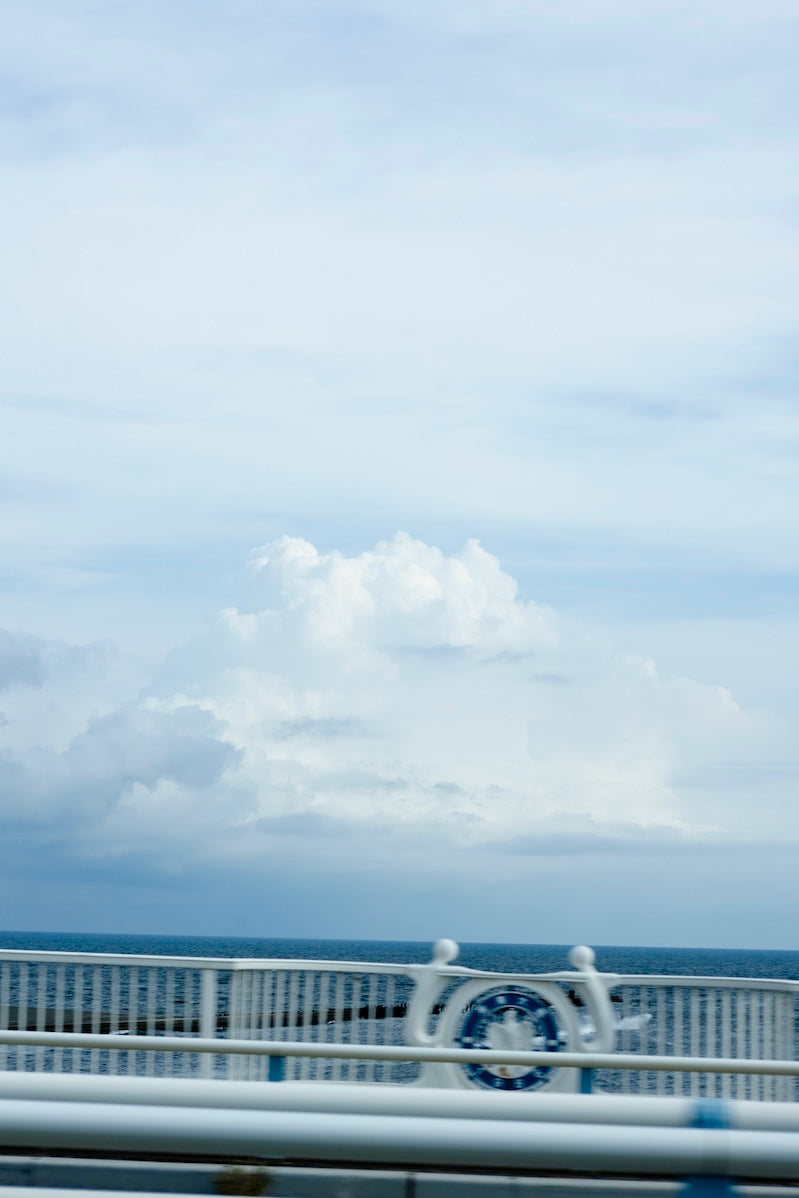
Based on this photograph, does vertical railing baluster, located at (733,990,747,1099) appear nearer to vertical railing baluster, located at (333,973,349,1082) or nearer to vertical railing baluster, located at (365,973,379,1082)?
vertical railing baluster, located at (365,973,379,1082)

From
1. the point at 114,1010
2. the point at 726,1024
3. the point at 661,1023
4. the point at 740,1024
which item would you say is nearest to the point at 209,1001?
the point at 114,1010

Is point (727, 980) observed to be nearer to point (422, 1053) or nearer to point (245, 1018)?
point (245, 1018)

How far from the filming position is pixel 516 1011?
31.9 ft

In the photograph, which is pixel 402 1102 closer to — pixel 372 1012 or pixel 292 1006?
pixel 292 1006

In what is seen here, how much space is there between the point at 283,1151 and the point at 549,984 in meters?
7.37

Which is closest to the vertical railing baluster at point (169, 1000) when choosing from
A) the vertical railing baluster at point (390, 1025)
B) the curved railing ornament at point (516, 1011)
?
the vertical railing baluster at point (390, 1025)

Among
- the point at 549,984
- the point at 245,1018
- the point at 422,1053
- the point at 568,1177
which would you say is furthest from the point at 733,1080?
the point at 568,1177

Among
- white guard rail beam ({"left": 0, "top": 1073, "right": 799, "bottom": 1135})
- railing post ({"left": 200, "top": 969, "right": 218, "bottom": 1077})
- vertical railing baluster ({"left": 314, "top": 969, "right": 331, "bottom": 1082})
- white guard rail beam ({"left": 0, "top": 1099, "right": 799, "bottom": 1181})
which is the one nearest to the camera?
white guard rail beam ({"left": 0, "top": 1099, "right": 799, "bottom": 1181})

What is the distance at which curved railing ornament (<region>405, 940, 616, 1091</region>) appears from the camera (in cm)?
970

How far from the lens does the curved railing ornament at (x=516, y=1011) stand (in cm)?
970

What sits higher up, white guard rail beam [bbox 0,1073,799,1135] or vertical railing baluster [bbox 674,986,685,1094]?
white guard rail beam [bbox 0,1073,799,1135]

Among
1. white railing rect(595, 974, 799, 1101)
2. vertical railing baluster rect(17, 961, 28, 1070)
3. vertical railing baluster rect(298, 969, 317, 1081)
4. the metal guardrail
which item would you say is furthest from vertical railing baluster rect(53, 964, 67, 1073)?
the metal guardrail

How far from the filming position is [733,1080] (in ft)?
30.4

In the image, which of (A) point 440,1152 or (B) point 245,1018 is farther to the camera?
(B) point 245,1018
